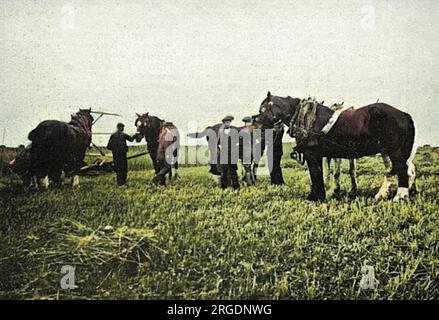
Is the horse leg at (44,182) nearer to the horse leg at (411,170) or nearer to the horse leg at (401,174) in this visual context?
the horse leg at (401,174)

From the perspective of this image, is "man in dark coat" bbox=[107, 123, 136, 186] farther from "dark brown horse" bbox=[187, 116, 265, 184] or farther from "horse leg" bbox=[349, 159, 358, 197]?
"horse leg" bbox=[349, 159, 358, 197]

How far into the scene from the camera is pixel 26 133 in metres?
3.91

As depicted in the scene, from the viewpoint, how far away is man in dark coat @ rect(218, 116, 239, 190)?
Result: 396 cm

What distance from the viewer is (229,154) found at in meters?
3.96

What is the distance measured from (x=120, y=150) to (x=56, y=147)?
0.41 m

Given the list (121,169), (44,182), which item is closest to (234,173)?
(121,169)

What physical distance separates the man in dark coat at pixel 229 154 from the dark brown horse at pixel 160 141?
29 cm

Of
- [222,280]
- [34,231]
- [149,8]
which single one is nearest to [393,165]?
[222,280]

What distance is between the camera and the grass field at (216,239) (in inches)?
144

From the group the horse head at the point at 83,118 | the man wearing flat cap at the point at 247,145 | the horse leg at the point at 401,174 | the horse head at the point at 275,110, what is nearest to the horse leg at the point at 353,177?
the horse leg at the point at 401,174

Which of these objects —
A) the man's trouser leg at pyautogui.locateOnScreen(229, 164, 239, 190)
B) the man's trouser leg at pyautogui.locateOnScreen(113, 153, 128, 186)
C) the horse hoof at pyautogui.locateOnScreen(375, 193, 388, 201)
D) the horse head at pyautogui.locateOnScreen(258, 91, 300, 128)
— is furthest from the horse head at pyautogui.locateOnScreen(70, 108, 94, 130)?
the horse hoof at pyautogui.locateOnScreen(375, 193, 388, 201)

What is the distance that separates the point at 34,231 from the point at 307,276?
5.60 ft

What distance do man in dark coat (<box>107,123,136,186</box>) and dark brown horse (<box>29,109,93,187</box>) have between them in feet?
0.57
